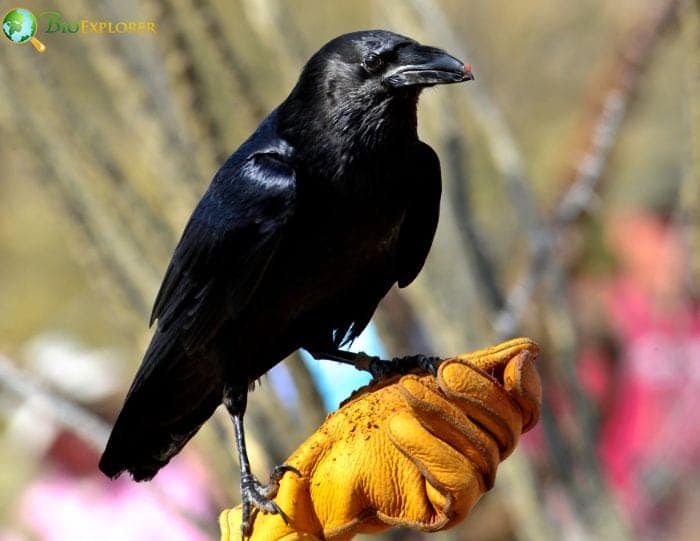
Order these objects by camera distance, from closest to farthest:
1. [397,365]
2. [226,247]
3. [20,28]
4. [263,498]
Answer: [263,498], [226,247], [397,365], [20,28]

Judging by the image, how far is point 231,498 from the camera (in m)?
4.34

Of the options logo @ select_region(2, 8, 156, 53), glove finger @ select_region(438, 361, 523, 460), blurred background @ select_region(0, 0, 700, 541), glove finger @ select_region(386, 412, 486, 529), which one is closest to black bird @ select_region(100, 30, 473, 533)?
glove finger @ select_region(386, 412, 486, 529)

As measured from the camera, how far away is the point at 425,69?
314 cm

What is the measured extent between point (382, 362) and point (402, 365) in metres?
0.13

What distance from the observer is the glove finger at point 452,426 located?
2.78 metres

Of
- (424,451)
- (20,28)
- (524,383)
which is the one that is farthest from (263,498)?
(20,28)

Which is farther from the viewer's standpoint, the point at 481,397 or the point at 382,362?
the point at 382,362

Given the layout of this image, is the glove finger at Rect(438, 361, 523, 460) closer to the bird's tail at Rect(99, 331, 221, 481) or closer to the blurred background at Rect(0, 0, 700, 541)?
the bird's tail at Rect(99, 331, 221, 481)

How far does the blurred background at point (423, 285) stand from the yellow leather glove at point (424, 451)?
132cm

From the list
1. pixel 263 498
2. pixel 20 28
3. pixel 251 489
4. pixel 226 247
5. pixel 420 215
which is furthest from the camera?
pixel 20 28

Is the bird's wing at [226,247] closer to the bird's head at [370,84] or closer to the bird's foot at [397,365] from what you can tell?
the bird's head at [370,84]

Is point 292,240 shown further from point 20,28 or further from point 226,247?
point 20,28

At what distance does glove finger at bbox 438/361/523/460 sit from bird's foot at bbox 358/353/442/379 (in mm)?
267

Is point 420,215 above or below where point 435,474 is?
above
